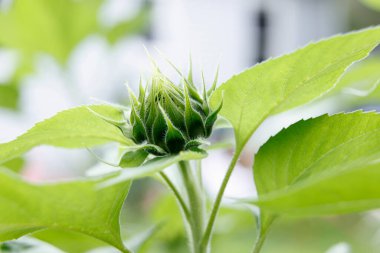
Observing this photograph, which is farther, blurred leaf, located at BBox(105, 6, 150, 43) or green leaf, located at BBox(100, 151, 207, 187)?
blurred leaf, located at BBox(105, 6, 150, 43)

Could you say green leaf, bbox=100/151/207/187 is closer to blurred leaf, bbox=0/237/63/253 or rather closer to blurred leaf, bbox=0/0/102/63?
blurred leaf, bbox=0/237/63/253

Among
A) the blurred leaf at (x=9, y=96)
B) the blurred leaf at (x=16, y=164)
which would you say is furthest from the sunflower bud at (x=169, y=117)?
the blurred leaf at (x=9, y=96)

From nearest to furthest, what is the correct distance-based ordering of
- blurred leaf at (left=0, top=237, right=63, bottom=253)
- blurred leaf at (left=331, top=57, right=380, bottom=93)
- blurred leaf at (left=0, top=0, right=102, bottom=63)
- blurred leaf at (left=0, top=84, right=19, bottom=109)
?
blurred leaf at (left=0, top=237, right=63, bottom=253) → blurred leaf at (left=331, top=57, right=380, bottom=93) → blurred leaf at (left=0, top=84, right=19, bottom=109) → blurred leaf at (left=0, top=0, right=102, bottom=63)

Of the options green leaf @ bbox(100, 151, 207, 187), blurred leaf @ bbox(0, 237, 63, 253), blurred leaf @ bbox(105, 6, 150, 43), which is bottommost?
green leaf @ bbox(100, 151, 207, 187)

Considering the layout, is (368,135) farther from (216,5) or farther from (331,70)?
(216,5)

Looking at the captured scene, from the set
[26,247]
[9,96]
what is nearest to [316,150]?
[26,247]

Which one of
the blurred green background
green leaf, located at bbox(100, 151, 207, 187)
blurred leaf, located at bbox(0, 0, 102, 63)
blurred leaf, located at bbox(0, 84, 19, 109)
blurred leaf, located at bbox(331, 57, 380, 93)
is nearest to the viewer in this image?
green leaf, located at bbox(100, 151, 207, 187)

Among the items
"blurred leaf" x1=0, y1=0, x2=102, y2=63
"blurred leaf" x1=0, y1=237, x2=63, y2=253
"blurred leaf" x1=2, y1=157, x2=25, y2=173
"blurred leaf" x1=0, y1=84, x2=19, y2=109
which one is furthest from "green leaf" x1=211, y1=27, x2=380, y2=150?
"blurred leaf" x1=0, y1=0, x2=102, y2=63
